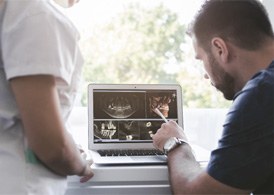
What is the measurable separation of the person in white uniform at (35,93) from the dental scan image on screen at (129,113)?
0.56 meters

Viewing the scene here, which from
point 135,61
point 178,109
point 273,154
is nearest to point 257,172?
point 273,154

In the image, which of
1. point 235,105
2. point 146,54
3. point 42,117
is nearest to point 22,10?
point 42,117

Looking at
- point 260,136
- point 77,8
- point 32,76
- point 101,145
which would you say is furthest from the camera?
point 77,8

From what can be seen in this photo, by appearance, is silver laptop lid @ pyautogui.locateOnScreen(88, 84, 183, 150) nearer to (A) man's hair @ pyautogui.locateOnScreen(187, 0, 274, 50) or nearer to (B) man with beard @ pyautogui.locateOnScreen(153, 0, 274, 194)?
(B) man with beard @ pyautogui.locateOnScreen(153, 0, 274, 194)

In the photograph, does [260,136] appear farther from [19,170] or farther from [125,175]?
[19,170]

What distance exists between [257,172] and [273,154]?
0.06 m

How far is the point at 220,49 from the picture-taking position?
106 centimetres

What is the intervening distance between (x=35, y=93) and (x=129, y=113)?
0.73m

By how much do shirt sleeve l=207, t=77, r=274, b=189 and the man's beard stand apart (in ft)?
0.68

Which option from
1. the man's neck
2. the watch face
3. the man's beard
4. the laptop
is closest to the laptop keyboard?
the laptop

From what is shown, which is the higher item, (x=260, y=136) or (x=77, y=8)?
(x=77, y=8)

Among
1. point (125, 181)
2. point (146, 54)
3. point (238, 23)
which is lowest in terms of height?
point (125, 181)

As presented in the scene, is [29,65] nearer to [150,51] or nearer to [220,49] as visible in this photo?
[220,49]

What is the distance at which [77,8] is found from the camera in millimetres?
1658
